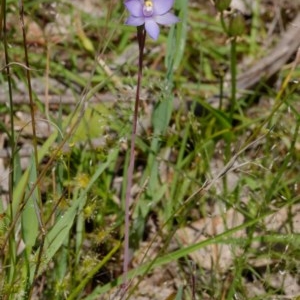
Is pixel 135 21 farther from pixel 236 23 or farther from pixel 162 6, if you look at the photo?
pixel 236 23

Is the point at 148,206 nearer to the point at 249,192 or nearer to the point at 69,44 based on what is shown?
the point at 249,192

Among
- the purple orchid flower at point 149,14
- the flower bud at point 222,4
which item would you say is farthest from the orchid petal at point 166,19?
the flower bud at point 222,4

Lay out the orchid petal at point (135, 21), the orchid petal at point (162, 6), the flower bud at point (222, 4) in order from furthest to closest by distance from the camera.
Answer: the flower bud at point (222, 4) < the orchid petal at point (162, 6) < the orchid petal at point (135, 21)

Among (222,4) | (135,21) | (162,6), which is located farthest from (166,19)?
(222,4)

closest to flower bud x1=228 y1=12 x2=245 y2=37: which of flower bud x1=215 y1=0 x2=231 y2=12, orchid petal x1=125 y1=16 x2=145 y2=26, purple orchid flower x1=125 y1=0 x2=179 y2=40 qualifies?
flower bud x1=215 y1=0 x2=231 y2=12

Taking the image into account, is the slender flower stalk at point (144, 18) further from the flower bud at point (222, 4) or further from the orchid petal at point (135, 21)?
the flower bud at point (222, 4)

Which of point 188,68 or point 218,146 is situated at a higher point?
point 188,68

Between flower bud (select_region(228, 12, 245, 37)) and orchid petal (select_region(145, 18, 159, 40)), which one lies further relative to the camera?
flower bud (select_region(228, 12, 245, 37))

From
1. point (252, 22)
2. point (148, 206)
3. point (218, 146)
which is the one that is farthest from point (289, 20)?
point (148, 206)

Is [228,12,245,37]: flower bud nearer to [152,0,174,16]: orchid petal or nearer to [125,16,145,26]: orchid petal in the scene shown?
[152,0,174,16]: orchid petal
